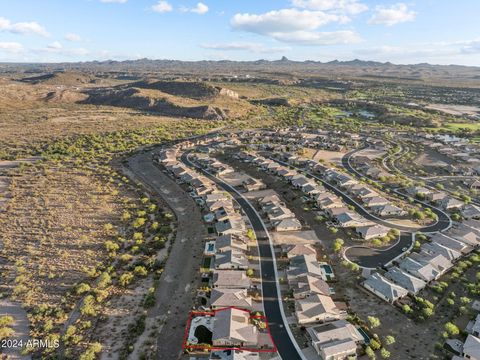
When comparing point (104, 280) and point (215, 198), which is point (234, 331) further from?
point (215, 198)

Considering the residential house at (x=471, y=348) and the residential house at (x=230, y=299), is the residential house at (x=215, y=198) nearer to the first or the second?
the residential house at (x=230, y=299)

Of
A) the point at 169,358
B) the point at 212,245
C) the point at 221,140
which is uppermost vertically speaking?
the point at 221,140

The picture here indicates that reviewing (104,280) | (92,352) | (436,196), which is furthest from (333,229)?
(92,352)

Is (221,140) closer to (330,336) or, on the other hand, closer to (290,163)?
(290,163)

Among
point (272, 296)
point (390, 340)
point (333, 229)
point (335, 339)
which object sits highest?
point (333, 229)

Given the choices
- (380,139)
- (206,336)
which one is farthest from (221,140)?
(206,336)

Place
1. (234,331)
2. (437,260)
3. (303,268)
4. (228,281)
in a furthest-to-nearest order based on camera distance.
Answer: (437,260)
(303,268)
(228,281)
(234,331)

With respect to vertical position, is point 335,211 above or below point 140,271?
above
